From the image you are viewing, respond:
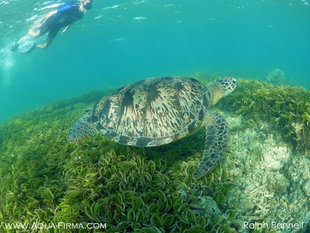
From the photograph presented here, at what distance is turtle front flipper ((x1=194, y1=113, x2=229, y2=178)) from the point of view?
2740 millimetres

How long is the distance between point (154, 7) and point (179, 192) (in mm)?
31570

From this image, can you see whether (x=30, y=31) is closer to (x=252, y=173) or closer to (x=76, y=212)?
(x=76, y=212)

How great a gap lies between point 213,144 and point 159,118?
126cm

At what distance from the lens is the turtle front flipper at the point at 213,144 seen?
2740mm

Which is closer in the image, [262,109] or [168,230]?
[168,230]

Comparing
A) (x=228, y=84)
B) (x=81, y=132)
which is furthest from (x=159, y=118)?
(x=228, y=84)

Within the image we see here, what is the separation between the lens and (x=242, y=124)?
4.25 metres

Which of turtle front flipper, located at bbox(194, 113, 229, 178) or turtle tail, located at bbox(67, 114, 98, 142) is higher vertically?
turtle tail, located at bbox(67, 114, 98, 142)

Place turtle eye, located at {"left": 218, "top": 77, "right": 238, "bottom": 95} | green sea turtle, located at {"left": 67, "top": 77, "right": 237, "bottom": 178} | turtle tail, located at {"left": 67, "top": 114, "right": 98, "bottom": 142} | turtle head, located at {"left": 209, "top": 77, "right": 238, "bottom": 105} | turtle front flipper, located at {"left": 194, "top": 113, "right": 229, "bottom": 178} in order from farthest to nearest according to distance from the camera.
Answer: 1. turtle eye, located at {"left": 218, "top": 77, "right": 238, "bottom": 95}
2. turtle head, located at {"left": 209, "top": 77, "right": 238, "bottom": 105}
3. turtle tail, located at {"left": 67, "top": 114, "right": 98, "bottom": 142}
4. green sea turtle, located at {"left": 67, "top": 77, "right": 237, "bottom": 178}
5. turtle front flipper, located at {"left": 194, "top": 113, "right": 229, "bottom": 178}

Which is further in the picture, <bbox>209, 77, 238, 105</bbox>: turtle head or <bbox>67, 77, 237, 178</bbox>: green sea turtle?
<bbox>209, 77, 238, 105</bbox>: turtle head

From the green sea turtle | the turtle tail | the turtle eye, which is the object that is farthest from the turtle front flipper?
the turtle tail

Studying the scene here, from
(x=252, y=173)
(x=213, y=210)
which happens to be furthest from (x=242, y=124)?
(x=213, y=210)

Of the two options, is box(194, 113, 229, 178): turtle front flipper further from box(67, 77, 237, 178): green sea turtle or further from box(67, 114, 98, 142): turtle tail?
box(67, 114, 98, 142): turtle tail

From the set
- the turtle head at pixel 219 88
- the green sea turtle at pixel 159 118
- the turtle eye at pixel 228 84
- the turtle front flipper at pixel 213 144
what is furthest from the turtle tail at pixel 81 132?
the turtle eye at pixel 228 84
